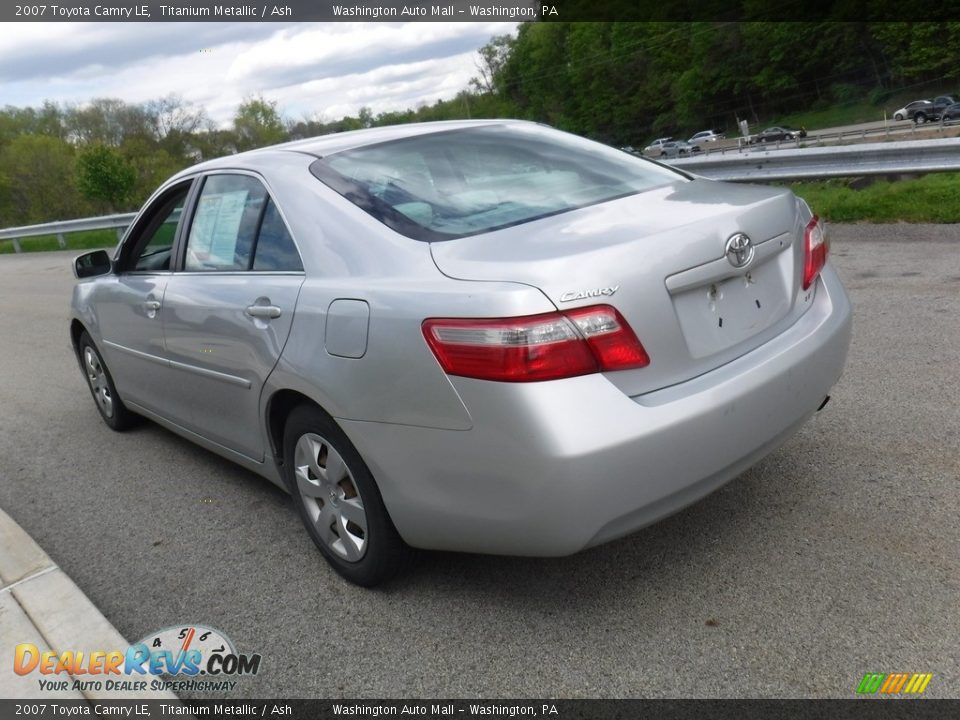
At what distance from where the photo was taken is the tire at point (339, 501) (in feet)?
9.69

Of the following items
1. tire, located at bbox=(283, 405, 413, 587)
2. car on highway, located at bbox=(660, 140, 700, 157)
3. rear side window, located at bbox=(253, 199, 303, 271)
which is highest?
rear side window, located at bbox=(253, 199, 303, 271)

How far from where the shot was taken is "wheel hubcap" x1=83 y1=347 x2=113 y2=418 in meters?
5.46

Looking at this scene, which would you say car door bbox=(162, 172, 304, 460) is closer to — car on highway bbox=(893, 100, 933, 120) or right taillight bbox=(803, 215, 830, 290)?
right taillight bbox=(803, 215, 830, 290)

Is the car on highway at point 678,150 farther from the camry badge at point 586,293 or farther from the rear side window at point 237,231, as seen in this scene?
the camry badge at point 586,293

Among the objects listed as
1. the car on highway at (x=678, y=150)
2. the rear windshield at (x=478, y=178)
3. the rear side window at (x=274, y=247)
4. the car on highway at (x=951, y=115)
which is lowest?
the car on highway at (x=678, y=150)

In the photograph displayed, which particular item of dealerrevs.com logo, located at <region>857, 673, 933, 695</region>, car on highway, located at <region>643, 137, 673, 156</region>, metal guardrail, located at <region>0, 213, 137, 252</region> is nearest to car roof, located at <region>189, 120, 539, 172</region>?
dealerrevs.com logo, located at <region>857, 673, 933, 695</region>

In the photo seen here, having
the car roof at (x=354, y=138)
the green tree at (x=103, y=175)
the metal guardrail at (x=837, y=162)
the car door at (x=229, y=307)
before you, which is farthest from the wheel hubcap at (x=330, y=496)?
the green tree at (x=103, y=175)

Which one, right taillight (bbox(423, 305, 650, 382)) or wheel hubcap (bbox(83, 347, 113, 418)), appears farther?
wheel hubcap (bbox(83, 347, 113, 418))

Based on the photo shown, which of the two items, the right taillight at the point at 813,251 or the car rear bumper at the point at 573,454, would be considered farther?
the right taillight at the point at 813,251

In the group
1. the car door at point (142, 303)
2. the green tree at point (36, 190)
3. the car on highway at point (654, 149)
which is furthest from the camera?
the green tree at point (36, 190)

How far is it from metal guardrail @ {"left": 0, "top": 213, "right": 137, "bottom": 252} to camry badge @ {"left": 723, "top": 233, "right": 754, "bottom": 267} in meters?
18.3

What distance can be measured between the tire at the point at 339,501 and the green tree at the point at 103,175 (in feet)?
140

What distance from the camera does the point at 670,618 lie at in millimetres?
2760

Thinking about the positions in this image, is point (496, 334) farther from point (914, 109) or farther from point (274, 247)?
point (914, 109)
